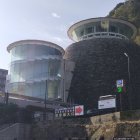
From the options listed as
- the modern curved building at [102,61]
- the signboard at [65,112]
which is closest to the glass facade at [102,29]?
the modern curved building at [102,61]

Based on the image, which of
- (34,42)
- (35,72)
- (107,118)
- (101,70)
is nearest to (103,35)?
(101,70)

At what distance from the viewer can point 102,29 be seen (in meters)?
80.6

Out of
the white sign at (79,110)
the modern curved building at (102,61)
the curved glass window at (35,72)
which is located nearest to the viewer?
the white sign at (79,110)

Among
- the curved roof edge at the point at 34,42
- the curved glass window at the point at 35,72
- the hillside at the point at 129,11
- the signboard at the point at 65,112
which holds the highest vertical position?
the hillside at the point at 129,11

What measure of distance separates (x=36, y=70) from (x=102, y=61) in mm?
13250

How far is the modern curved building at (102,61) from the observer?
Answer: 7112 centimetres

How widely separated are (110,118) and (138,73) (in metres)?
28.8

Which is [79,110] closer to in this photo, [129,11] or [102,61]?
[102,61]

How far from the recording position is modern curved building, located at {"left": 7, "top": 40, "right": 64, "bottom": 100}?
7231 centimetres

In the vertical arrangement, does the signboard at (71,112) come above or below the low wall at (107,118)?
above

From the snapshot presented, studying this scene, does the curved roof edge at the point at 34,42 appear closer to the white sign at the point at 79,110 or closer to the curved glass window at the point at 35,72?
the curved glass window at the point at 35,72

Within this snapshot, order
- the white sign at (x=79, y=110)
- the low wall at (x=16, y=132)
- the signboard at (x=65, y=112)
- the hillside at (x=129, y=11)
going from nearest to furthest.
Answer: the low wall at (x=16, y=132)
the white sign at (x=79, y=110)
the signboard at (x=65, y=112)
the hillside at (x=129, y=11)

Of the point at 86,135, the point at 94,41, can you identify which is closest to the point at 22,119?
the point at 86,135

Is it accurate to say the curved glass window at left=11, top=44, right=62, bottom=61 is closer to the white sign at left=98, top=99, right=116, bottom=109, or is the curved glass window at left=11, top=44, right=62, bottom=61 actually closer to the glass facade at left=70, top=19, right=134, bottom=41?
the glass facade at left=70, top=19, right=134, bottom=41
